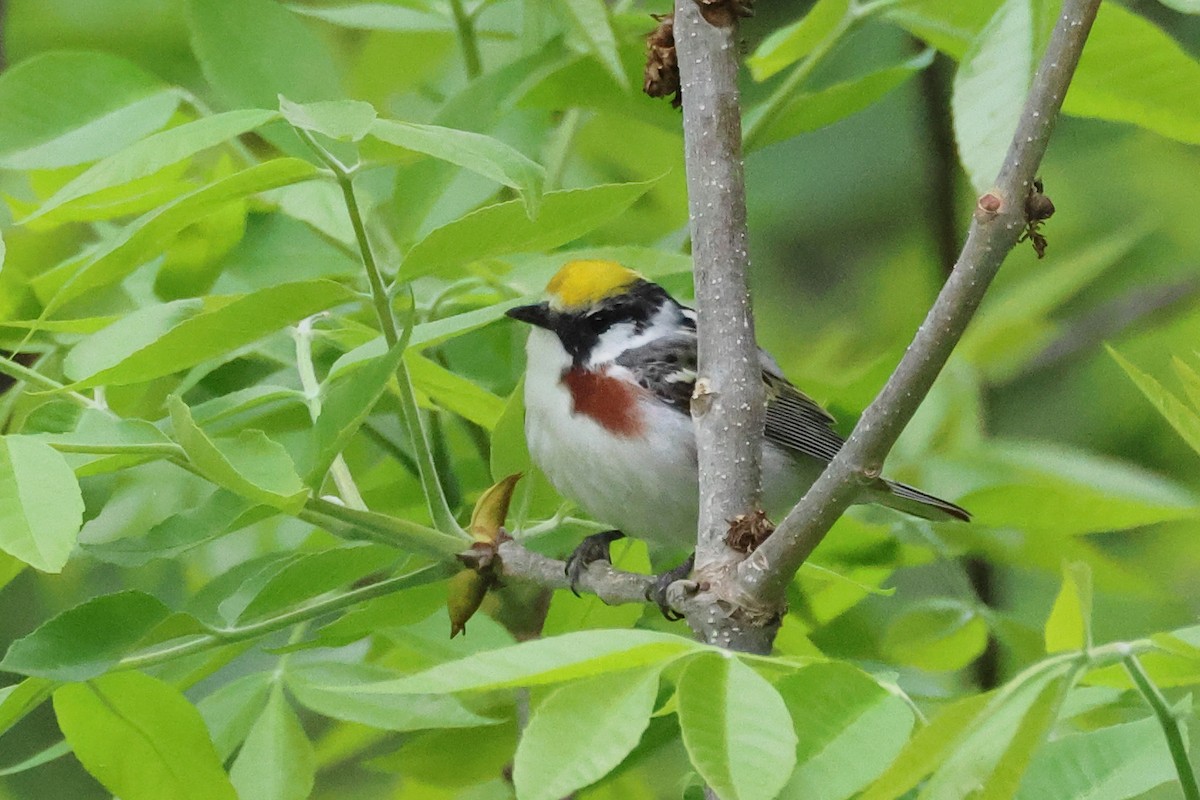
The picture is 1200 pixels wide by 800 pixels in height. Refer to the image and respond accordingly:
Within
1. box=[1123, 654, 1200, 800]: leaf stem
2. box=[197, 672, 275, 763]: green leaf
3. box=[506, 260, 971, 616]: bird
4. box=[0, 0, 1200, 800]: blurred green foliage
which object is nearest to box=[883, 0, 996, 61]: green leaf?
box=[0, 0, 1200, 800]: blurred green foliage

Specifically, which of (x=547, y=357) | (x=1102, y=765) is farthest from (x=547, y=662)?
(x=547, y=357)

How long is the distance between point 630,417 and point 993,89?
111cm

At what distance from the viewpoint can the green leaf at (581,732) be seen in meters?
0.90

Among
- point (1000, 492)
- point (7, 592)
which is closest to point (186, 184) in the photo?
point (1000, 492)

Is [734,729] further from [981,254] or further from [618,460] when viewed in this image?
[618,460]

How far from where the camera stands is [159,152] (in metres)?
1.13

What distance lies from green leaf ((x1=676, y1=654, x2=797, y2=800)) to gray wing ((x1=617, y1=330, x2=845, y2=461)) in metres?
1.46

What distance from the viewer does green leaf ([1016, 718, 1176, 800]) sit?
1046 mm

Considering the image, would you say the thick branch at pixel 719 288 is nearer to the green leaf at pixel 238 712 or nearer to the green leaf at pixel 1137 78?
the green leaf at pixel 1137 78

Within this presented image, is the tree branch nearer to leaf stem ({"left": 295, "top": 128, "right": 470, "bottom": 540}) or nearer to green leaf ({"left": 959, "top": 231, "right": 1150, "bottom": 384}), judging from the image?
leaf stem ({"left": 295, "top": 128, "right": 470, "bottom": 540})

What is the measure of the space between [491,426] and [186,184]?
454 mm

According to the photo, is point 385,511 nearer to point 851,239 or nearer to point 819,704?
point 819,704

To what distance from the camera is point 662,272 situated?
1.70m

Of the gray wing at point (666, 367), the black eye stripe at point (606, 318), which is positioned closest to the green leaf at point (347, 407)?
the black eye stripe at point (606, 318)
